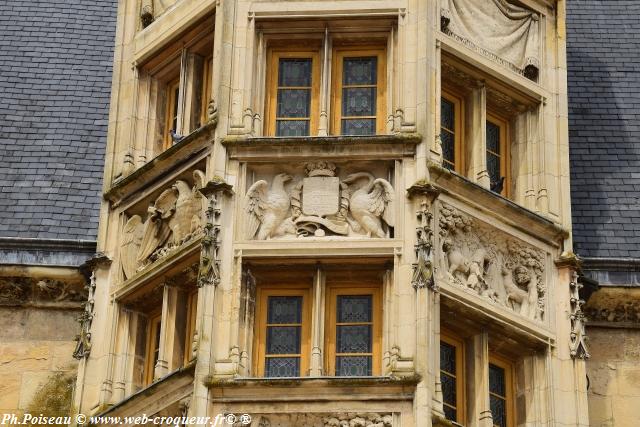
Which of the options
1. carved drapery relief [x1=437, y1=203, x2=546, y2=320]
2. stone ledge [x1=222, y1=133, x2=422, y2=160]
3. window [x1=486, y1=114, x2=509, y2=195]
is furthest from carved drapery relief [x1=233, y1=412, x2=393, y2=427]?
window [x1=486, y1=114, x2=509, y2=195]

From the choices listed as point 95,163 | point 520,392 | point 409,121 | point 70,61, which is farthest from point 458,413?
point 70,61

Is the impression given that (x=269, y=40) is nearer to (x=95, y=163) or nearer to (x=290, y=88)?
(x=290, y=88)

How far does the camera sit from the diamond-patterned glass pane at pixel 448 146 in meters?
27.3

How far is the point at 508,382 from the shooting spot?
88.3 ft

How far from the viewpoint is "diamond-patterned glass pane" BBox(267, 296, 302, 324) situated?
85.1ft

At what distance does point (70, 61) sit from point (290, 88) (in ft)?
19.8

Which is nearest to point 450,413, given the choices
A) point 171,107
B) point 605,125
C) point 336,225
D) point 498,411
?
point 498,411

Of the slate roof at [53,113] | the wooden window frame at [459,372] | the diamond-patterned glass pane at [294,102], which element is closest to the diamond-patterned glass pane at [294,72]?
the diamond-patterned glass pane at [294,102]

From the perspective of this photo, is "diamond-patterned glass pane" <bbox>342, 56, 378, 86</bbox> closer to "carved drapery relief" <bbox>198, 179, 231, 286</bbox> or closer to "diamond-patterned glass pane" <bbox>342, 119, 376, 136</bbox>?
"diamond-patterned glass pane" <bbox>342, 119, 376, 136</bbox>

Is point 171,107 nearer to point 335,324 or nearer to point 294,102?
point 294,102

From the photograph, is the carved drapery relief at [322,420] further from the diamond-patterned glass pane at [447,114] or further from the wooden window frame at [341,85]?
the diamond-patterned glass pane at [447,114]

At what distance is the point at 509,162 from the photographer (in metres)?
28.2

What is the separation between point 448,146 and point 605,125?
14.0 feet

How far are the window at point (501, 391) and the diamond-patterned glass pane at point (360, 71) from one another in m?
3.95
